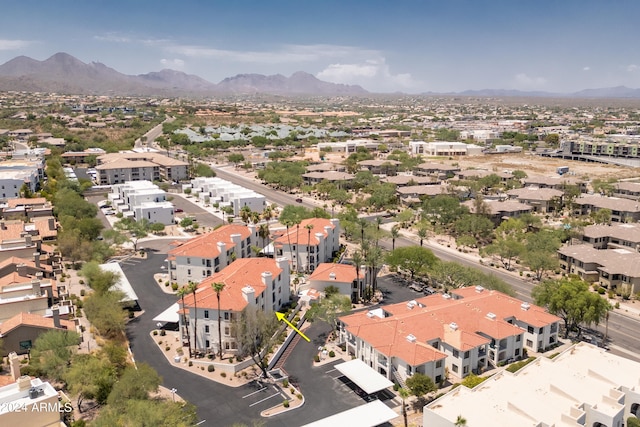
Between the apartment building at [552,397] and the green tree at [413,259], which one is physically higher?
the green tree at [413,259]

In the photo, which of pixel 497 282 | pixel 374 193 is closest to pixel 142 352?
pixel 497 282

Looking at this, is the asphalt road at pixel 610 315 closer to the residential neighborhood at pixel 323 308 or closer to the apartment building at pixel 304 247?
the residential neighborhood at pixel 323 308

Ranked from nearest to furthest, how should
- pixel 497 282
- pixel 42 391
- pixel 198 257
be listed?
pixel 42 391 → pixel 497 282 → pixel 198 257

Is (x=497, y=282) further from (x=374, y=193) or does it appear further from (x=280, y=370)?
(x=374, y=193)

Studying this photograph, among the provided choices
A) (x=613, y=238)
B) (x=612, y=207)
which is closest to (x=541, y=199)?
(x=612, y=207)

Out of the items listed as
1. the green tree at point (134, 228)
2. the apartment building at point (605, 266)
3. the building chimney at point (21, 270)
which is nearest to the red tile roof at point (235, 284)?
the building chimney at point (21, 270)

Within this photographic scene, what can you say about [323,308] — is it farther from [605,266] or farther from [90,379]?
[605,266]
